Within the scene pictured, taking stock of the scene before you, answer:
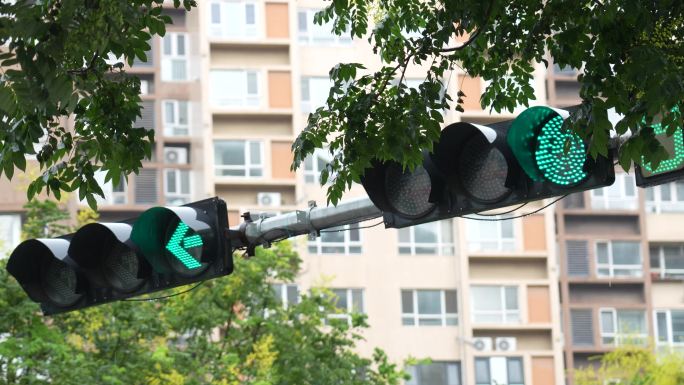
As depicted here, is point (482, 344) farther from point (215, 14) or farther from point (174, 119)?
point (215, 14)

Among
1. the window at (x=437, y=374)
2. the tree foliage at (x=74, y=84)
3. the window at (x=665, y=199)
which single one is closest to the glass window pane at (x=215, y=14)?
the window at (x=437, y=374)

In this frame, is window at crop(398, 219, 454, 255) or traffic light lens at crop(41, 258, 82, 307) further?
window at crop(398, 219, 454, 255)

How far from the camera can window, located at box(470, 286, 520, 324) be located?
2041 inches

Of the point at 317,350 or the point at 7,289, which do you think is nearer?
the point at 7,289

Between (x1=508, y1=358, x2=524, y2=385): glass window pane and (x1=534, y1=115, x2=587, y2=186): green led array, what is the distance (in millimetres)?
43579

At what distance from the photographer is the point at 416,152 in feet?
30.5

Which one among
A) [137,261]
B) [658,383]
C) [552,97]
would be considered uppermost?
[552,97]

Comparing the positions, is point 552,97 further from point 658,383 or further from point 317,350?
point 317,350

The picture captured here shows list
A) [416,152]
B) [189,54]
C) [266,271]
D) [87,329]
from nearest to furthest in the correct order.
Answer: [416,152]
[87,329]
[266,271]
[189,54]

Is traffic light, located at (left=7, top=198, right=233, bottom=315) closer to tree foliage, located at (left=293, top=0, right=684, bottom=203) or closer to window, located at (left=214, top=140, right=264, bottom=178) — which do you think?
tree foliage, located at (left=293, top=0, right=684, bottom=203)

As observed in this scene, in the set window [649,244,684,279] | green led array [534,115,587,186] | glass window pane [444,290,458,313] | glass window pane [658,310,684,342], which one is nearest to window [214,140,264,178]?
glass window pane [444,290,458,313]

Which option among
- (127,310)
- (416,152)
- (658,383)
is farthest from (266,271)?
(416,152)

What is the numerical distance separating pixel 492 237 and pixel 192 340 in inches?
836

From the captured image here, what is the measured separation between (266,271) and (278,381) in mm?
3371
